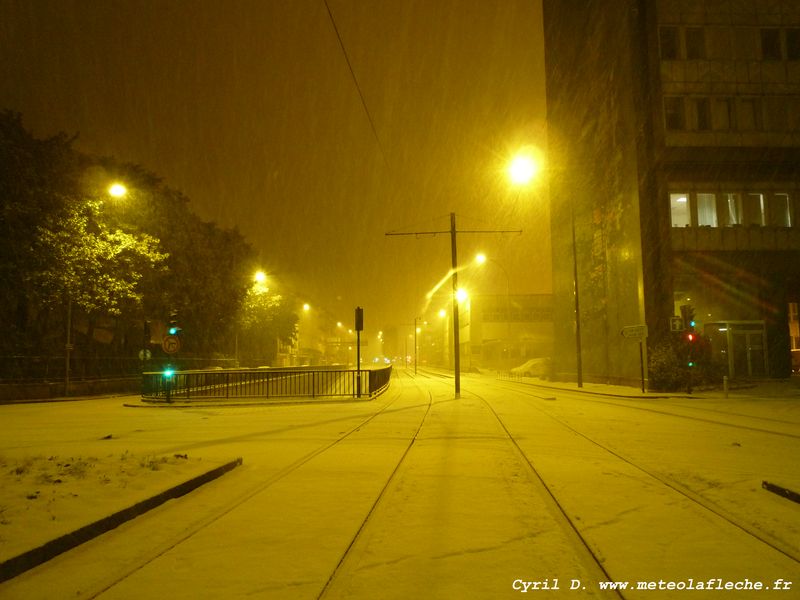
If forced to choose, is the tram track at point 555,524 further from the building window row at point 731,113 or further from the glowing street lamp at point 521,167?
the building window row at point 731,113

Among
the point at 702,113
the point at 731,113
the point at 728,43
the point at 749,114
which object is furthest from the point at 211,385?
the point at 728,43

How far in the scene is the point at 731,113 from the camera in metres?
35.3

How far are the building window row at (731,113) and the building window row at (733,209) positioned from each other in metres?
3.50

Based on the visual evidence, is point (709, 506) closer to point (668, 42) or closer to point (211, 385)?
point (211, 385)

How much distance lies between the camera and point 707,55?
35.3 metres

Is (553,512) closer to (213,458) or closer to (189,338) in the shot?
(213,458)

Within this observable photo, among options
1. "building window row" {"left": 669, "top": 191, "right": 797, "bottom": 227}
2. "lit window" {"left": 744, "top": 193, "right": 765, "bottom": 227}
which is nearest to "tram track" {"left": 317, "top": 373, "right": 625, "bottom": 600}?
"building window row" {"left": 669, "top": 191, "right": 797, "bottom": 227}

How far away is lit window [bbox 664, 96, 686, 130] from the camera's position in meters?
34.7

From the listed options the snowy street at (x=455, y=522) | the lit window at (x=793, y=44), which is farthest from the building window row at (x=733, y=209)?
the snowy street at (x=455, y=522)

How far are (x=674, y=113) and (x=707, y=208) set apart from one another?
18.0 ft

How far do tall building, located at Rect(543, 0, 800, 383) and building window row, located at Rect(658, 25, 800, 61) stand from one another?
55mm

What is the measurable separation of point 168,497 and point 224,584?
306 cm

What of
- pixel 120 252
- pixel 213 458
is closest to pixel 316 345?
pixel 120 252

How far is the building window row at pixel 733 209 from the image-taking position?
35594mm
